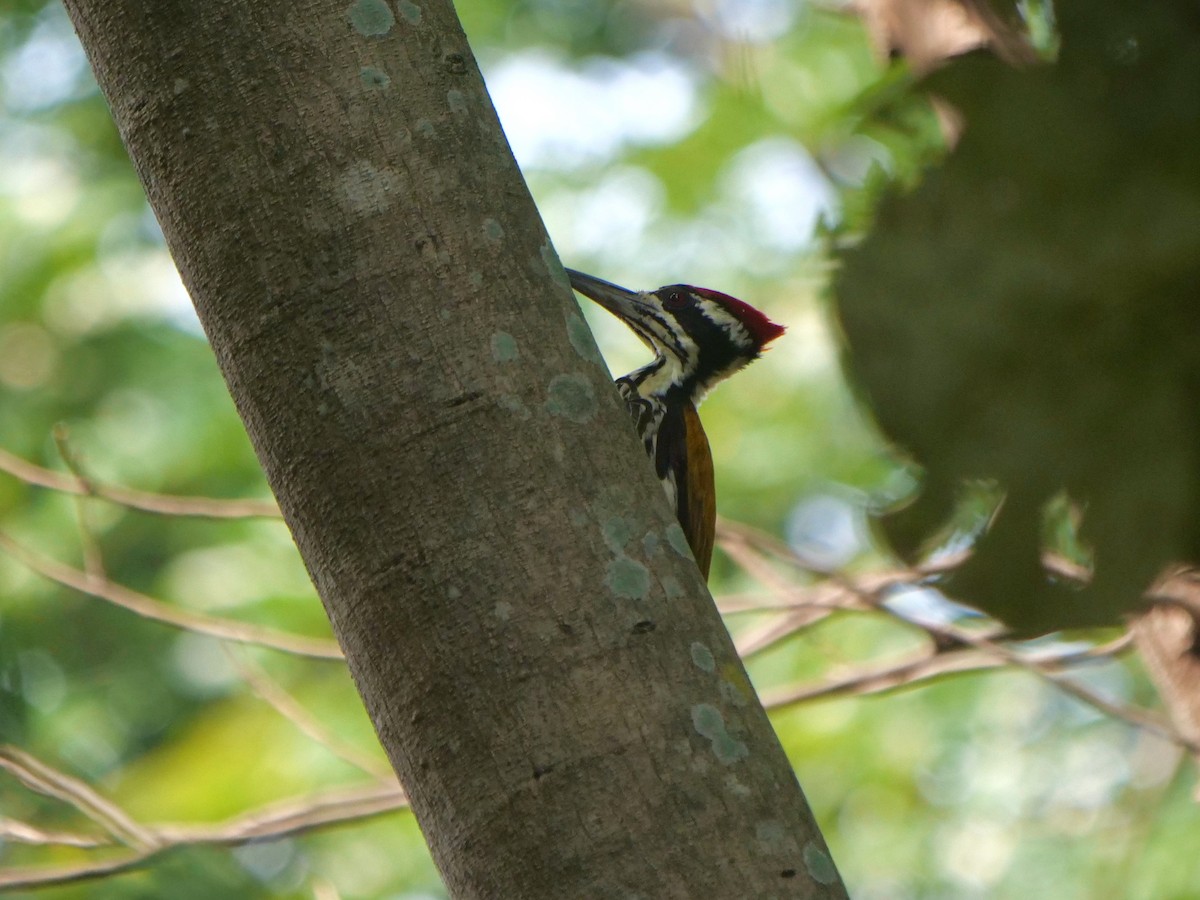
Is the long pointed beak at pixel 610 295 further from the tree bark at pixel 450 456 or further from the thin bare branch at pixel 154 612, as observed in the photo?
the tree bark at pixel 450 456

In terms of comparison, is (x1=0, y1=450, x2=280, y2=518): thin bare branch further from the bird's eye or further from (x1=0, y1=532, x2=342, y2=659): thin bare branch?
the bird's eye

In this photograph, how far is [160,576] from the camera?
734cm

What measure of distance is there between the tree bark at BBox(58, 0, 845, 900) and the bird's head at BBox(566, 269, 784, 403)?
9.24 feet

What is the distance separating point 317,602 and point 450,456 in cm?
514

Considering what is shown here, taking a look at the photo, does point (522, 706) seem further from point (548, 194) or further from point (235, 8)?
point (548, 194)

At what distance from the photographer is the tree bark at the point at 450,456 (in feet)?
4.56

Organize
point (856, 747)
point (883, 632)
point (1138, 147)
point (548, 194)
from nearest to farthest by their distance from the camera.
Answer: point (1138, 147), point (856, 747), point (883, 632), point (548, 194)

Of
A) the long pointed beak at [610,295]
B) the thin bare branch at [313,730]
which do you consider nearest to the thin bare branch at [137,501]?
the thin bare branch at [313,730]

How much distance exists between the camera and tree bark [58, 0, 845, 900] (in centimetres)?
139

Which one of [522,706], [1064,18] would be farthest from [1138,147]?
[522,706]

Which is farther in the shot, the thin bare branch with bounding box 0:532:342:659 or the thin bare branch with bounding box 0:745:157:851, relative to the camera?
the thin bare branch with bounding box 0:532:342:659

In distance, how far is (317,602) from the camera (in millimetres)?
6406

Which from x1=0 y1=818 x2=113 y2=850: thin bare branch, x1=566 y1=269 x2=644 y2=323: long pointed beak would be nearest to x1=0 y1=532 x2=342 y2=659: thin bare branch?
x1=0 y1=818 x2=113 y2=850: thin bare branch

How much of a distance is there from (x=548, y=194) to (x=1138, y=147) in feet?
23.3
